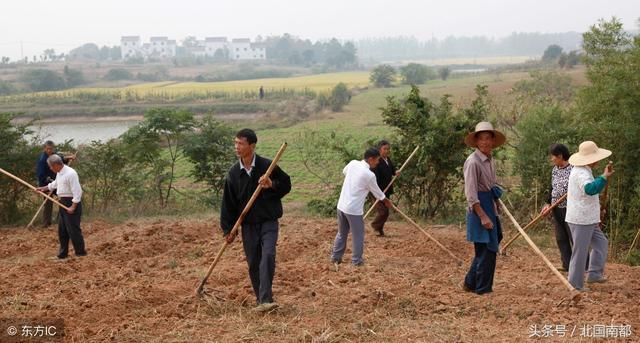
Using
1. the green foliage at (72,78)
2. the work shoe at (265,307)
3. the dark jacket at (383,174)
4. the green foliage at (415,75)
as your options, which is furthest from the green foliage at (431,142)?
the green foliage at (72,78)

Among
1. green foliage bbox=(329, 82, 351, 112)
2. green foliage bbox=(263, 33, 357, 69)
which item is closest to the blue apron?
green foliage bbox=(329, 82, 351, 112)

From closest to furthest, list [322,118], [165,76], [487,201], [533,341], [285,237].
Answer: [533,341] < [487,201] < [285,237] < [322,118] < [165,76]

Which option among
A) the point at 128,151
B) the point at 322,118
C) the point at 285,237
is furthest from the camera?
the point at 322,118

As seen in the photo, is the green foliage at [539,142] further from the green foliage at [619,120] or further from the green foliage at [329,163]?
the green foliage at [329,163]

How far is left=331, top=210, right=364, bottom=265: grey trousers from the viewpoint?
25.8ft

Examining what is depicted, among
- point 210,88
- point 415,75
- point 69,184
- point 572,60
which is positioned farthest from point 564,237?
point 210,88

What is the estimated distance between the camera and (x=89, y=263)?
8.62 m

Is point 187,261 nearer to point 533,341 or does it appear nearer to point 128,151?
point 533,341

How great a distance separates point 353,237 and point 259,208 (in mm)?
2182

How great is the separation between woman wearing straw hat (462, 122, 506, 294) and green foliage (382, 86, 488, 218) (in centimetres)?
561

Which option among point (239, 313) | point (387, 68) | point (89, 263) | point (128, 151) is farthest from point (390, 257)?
point (387, 68)

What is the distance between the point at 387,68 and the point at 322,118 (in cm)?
2356

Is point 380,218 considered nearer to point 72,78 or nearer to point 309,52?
point 72,78

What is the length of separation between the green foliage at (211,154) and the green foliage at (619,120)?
7499 mm
